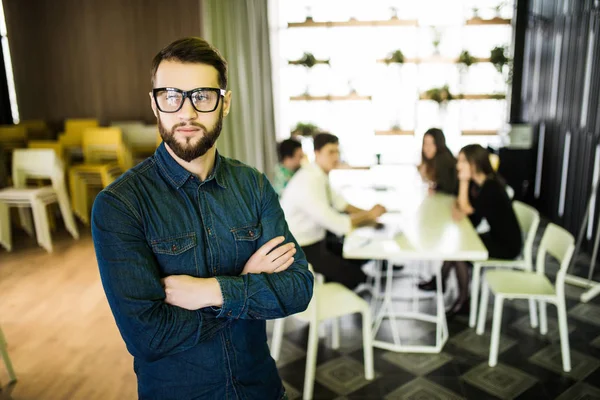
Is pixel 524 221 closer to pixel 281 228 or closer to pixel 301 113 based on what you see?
pixel 281 228

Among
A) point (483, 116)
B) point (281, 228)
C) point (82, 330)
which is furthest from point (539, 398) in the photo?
point (483, 116)

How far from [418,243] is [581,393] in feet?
3.84

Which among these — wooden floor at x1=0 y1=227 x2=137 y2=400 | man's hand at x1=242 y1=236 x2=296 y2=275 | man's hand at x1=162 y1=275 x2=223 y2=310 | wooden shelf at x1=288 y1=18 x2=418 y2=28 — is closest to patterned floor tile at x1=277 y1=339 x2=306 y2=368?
wooden floor at x1=0 y1=227 x2=137 y2=400

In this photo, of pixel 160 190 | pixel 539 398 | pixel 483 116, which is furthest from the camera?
pixel 483 116

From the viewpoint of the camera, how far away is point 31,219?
19.7ft

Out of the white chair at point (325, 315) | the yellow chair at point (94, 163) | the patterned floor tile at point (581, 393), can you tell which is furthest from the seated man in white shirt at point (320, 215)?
the yellow chair at point (94, 163)

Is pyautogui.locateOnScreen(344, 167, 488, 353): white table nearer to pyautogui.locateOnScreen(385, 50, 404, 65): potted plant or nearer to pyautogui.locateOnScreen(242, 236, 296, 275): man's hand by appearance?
pyautogui.locateOnScreen(242, 236, 296, 275): man's hand

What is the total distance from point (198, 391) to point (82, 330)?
2664 millimetres

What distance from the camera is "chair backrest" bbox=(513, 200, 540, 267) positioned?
354cm

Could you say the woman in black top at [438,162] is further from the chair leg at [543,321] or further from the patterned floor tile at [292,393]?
the patterned floor tile at [292,393]

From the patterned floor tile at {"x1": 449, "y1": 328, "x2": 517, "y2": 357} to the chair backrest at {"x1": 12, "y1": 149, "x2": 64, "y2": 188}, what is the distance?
13.9 feet

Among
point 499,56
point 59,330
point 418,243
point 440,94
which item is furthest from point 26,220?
point 499,56

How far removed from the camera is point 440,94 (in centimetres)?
669

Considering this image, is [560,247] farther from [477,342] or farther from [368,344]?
[368,344]
